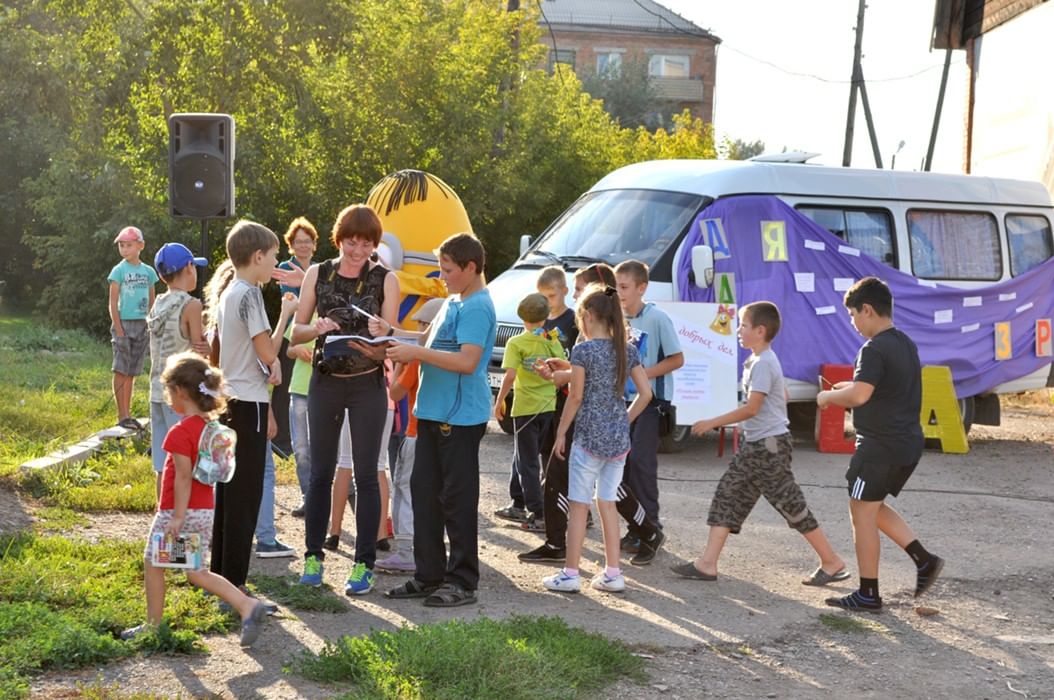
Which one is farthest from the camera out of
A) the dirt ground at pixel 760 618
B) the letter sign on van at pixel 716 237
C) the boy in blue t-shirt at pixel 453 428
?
the letter sign on van at pixel 716 237

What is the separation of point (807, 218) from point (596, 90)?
48741 mm

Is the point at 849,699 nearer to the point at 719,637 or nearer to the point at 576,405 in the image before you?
the point at 719,637

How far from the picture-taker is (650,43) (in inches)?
2837

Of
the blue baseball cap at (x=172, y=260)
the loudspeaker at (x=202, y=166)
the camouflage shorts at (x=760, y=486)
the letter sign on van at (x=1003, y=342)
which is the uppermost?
the loudspeaker at (x=202, y=166)

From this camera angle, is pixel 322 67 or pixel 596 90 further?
pixel 596 90

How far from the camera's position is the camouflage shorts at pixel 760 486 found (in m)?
7.41

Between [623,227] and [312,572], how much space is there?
7041mm

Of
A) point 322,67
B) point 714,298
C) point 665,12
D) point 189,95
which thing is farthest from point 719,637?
point 665,12

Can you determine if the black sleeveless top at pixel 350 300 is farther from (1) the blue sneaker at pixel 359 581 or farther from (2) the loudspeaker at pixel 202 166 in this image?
(2) the loudspeaker at pixel 202 166

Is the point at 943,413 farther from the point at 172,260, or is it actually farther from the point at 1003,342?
the point at 172,260

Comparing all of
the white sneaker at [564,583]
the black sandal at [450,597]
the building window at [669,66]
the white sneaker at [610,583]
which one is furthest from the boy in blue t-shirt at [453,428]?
the building window at [669,66]

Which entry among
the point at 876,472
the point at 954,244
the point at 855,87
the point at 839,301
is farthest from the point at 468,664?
the point at 855,87

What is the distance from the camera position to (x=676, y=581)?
7.63 meters

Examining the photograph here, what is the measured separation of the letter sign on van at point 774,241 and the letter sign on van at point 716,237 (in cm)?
43
